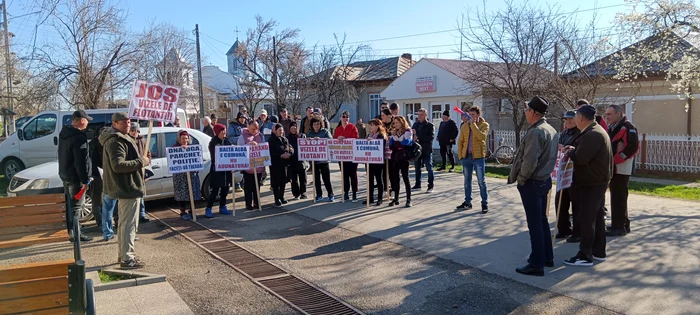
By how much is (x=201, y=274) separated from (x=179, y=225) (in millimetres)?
3058

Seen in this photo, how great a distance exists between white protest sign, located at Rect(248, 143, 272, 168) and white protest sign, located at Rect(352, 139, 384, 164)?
1733mm

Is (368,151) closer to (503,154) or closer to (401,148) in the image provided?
(401,148)

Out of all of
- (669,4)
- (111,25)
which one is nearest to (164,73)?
(111,25)

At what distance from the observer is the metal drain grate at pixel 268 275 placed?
526 centimetres

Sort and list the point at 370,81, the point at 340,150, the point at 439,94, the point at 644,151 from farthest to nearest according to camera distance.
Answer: the point at 370,81 → the point at 439,94 → the point at 644,151 → the point at 340,150


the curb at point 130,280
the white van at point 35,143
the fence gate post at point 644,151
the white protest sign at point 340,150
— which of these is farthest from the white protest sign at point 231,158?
the fence gate post at point 644,151

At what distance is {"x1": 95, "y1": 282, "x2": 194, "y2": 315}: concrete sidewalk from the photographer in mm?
5102

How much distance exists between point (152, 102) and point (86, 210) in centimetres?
275

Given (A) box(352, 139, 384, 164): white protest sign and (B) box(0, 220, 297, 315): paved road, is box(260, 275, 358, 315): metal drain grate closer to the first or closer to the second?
(B) box(0, 220, 297, 315): paved road

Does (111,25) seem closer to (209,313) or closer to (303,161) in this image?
(303,161)

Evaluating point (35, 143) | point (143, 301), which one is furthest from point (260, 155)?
point (35, 143)

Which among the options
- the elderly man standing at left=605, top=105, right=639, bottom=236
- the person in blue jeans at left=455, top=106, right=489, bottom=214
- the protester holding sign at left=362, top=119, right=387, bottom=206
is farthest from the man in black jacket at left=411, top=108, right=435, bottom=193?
the elderly man standing at left=605, top=105, right=639, bottom=236

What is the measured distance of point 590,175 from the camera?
6301 millimetres

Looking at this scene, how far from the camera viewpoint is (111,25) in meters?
18.3
